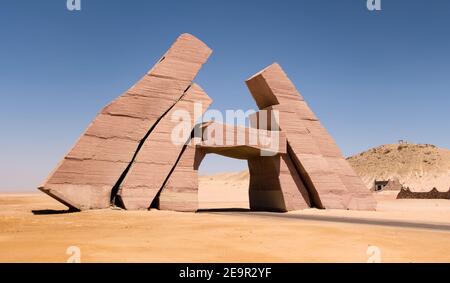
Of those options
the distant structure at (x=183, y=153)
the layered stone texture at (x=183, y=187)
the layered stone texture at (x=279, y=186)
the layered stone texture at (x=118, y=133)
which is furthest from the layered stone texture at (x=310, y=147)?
the layered stone texture at (x=183, y=187)

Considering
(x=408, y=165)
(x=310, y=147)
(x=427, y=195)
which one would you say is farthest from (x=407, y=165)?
(x=310, y=147)

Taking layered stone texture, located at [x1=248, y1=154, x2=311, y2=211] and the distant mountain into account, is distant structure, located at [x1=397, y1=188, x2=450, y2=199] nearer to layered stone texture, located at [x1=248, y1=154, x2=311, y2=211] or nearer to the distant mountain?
layered stone texture, located at [x1=248, y1=154, x2=311, y2=211]

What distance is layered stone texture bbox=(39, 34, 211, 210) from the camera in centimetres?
1762

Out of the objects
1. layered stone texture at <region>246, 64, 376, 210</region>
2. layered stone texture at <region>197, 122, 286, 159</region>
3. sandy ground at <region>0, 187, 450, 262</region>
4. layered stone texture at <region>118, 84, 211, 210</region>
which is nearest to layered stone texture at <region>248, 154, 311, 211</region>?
layered stone texture at <region>246, 64, 376, 210</region>

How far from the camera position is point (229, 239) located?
9.72 meters

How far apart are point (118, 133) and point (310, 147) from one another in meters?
10.3

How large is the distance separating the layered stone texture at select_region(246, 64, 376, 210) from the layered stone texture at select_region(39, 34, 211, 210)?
14.5 ft

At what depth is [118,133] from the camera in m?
19.0

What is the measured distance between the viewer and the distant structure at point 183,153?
60.0ft
